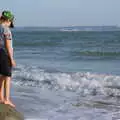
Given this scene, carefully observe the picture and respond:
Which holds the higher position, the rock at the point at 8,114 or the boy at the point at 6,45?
the boy at the point at 6,45

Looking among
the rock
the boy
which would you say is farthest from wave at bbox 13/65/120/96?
the rock

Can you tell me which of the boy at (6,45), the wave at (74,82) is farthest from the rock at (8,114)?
the wave at (74,82)

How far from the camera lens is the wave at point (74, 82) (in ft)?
45.2

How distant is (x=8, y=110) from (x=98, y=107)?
4249 mm

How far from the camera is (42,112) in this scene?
9969 mm

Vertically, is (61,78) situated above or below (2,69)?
below

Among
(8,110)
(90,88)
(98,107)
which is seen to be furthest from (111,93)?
(8,110)

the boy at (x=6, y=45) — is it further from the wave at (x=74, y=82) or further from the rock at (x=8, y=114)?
the wave at (x=74, y=82)

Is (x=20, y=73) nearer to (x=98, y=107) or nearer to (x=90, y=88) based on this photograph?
(x=90, y=88)

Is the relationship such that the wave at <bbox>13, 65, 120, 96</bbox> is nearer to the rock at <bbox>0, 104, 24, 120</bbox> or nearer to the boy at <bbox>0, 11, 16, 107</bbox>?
the boy at <bbox>0, 11, 16, 107</bbox>

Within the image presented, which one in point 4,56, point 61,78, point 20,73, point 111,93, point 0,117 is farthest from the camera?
point 20,73

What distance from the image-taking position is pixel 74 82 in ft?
50.7

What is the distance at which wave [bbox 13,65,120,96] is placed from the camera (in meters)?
13.8

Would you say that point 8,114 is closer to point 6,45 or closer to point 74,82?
point 6,45
